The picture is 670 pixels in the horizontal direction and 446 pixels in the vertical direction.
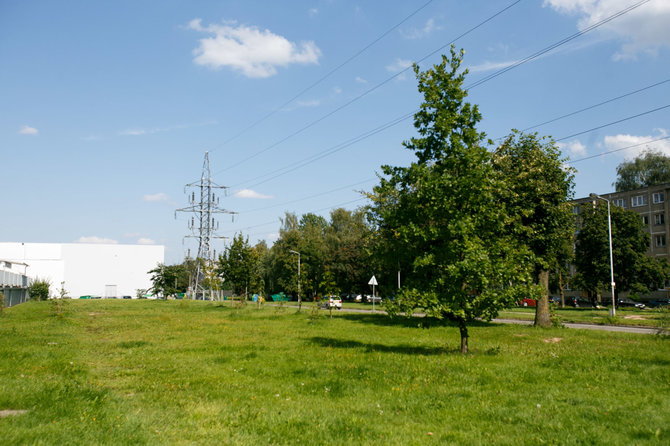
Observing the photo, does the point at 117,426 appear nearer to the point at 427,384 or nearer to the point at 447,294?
the point at 427,384

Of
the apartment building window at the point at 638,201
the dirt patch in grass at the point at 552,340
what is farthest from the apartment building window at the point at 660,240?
the dirt patch in grass at the point at 552,340

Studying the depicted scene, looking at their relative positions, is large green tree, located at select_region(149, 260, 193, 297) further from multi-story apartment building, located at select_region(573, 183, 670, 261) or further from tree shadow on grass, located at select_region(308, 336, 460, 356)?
multi-story apartment building, located at select_region(573, 183, 670, 261)

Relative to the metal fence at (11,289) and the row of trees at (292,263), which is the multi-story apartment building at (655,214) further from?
the metal fence at (11,289)

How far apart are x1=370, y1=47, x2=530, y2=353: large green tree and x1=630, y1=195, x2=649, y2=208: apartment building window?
2908 inches

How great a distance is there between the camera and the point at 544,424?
281 inches

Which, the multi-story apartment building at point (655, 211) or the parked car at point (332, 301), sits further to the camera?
the multi-story apartment building at point (655, 211)

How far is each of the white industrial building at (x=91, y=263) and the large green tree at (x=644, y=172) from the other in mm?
86286

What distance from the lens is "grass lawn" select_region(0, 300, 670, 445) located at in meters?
6.78

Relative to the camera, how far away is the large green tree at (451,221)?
1334cm

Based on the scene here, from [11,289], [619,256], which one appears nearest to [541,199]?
[619,256]

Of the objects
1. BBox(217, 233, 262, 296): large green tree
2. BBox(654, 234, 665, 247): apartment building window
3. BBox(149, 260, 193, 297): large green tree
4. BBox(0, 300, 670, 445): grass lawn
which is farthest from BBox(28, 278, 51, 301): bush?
BBox(654, 234, 665, 247): apartment building window

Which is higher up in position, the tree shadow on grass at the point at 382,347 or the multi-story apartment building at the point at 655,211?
the multi-story apartment building at the point at 655,211

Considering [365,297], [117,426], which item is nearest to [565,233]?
[117,426]

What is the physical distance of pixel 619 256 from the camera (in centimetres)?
5694
